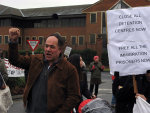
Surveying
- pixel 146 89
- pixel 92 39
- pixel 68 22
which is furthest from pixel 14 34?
pixel 68 22

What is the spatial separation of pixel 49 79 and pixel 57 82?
9 cm

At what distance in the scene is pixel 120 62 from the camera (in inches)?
155

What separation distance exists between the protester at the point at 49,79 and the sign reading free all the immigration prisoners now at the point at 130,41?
1.34 m

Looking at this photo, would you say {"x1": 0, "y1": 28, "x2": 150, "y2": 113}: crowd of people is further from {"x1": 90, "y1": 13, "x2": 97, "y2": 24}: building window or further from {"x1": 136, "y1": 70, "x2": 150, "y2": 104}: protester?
{"x1": 90, "y1": 13, "x2": 97, "y2": 24}: building window

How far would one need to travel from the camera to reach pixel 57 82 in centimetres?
268

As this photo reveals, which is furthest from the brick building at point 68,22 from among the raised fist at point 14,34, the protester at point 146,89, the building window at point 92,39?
the raised fist at point 14,34

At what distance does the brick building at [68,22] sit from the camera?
135 feet

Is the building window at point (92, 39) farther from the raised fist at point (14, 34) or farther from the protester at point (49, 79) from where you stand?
the raised fist at point (14, 34)

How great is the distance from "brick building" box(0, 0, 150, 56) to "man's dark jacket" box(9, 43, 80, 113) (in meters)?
37.3

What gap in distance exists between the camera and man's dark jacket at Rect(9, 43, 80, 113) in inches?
105

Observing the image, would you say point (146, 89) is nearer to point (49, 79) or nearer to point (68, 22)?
point (49, 79)

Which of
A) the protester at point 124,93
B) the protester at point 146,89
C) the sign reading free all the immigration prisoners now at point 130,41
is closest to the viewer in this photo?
the sign reading free all the immigration prisoners now at point 130,41

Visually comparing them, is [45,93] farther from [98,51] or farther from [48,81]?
[98,51]

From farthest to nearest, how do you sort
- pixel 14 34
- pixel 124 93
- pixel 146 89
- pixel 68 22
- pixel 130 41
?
pixel 68 22 → pixel 124 93 → pixel 146 89 → pixel 130 41 → pixel 14 34
